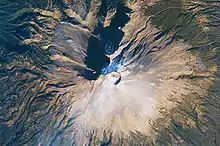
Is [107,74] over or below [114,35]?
below

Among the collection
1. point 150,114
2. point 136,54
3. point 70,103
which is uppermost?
point 136,54

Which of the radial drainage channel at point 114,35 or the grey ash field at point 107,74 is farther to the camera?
the radial drainage channel at point 114,35

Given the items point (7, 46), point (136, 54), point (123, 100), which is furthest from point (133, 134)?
point (7, 46)

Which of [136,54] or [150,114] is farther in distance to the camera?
[136,54]

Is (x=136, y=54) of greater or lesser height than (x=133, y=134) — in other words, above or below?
above

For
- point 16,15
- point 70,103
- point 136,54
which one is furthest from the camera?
point 136,54

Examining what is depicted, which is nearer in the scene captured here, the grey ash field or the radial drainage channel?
the grey ash field

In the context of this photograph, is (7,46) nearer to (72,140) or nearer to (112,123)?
(72,140)

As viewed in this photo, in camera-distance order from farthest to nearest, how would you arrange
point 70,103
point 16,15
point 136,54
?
point 136,54
point 70,103
point 16,15
